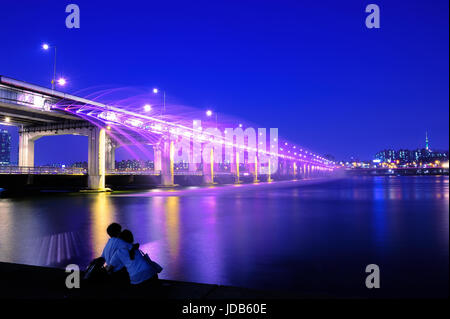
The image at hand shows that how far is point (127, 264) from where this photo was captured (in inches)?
224

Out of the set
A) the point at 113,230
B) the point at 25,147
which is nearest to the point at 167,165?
the point at 25,147

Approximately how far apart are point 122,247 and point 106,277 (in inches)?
28.6

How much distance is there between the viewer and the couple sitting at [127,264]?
568cm

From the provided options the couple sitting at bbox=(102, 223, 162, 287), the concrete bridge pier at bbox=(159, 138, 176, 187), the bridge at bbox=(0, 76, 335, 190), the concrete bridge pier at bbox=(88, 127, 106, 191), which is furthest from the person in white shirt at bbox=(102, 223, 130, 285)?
the concrete bridge pier at bbox=(159, 138, 176, 187)

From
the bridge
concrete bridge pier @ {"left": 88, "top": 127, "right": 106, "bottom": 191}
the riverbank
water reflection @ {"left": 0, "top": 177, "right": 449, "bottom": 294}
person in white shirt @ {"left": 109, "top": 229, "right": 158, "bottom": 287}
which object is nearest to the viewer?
the riverbank

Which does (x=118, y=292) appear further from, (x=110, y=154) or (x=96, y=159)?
(x=110, y=154)

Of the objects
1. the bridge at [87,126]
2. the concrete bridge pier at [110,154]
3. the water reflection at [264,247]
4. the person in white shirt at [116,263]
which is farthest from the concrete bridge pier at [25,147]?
the person in white shirt at [116,263]

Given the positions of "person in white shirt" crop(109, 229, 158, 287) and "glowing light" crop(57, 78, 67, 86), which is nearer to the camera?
"person in white shirt" crop(109, 229, 158, 287)

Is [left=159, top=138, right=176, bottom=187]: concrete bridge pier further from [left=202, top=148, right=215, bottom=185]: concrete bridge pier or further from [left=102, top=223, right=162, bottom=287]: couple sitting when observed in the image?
[left=102, top=223, right=162, bottom=287]: couple sitting

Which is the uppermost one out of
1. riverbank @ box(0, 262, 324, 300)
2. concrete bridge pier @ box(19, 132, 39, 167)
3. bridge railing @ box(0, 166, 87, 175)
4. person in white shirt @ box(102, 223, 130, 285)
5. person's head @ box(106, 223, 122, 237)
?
concrete bridge pier @ box(19, 132, 39, 167)

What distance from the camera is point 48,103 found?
39.3 metres

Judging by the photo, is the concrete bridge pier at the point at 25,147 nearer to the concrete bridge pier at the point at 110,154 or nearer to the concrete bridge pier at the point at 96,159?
the concrete bridge pier at the point at 96,159

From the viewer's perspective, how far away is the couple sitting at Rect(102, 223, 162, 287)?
568cm
